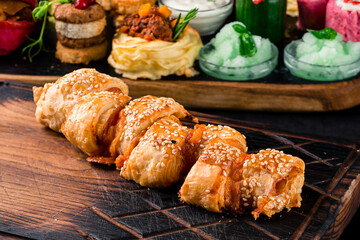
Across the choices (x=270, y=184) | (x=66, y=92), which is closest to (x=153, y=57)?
(x=66, y=92)

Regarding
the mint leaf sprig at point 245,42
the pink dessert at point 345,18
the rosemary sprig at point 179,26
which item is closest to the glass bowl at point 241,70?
the mint leaf sprig at point 245,42

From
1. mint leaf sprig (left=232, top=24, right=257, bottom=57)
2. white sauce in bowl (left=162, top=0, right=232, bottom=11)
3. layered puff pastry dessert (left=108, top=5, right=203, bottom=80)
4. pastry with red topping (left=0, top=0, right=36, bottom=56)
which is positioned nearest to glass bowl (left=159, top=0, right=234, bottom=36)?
white sauce in bowl (left=162, top=0, right=232, bottom=11)

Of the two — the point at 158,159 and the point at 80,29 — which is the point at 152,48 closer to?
the point at 80,29

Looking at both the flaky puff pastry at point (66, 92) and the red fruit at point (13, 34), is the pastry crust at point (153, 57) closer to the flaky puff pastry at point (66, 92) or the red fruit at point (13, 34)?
the red fruit at point (13, 34)

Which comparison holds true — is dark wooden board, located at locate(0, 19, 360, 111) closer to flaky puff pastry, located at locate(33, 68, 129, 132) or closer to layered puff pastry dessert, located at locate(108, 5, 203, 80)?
layered puff pastry dessert, located at locate(108, 5, 203, 80)

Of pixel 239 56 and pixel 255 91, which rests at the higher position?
pixel 239 56

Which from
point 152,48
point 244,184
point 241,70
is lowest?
point 241,70

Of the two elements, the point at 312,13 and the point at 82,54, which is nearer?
the point at 82,54
